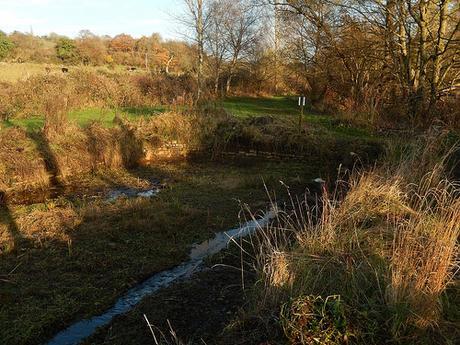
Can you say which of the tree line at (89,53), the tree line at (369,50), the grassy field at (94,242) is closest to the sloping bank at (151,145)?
the grassy field at (94,242)

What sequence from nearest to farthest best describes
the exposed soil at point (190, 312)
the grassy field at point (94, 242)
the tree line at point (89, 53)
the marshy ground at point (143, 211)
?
1. the exposed soil at point (190, 312)
2. the marshy ground at point (143, 211)
3. the grassy field at point (94, 242)
4. the tree line at point (89, 53)

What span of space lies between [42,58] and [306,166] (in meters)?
35.3

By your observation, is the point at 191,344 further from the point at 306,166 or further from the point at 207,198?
the point at 306,166

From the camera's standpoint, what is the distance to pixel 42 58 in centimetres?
3994

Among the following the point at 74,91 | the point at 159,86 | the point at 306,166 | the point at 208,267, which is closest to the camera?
the point at 208,267

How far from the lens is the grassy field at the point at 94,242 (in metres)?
5.02

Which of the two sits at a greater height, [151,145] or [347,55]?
[347,55]

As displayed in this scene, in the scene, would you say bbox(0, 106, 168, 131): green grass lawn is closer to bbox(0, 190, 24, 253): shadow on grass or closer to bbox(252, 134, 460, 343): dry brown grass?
bbox(0, 190, 24, 253): shadow on grass

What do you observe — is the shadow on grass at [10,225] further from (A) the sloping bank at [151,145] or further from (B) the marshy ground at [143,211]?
(A) the sloping bank at [151,145]

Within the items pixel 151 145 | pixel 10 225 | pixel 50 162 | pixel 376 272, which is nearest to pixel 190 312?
pixel 376 272

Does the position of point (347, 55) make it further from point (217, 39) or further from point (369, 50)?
point (217, 39)

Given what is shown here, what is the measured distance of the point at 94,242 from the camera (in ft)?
22.4

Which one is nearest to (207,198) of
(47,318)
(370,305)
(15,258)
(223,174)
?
(223,174)

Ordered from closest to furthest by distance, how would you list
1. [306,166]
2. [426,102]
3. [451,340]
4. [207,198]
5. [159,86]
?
[451,340] → [207,198] → [306,166] → [426,102] → [159,86]
